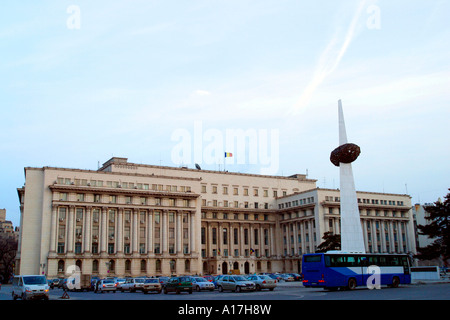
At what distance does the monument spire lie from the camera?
160ft

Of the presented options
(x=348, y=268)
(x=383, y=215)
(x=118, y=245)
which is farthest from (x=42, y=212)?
(x=383, y=215)

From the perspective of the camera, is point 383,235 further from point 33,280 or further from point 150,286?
point 33,280

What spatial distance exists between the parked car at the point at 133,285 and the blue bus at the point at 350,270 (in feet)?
57.7

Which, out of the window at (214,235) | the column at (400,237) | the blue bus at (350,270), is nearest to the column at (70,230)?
→ the window at (214,235)

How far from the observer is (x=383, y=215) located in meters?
106

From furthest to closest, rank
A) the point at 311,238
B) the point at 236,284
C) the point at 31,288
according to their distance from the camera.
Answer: the point at 311,238
the point at 236,284
the point at 31,288

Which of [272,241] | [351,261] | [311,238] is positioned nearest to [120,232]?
[272,241]

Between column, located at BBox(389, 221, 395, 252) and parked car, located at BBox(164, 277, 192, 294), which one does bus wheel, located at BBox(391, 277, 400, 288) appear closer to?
parked car, located at BBox(164, 277, 192, 294)

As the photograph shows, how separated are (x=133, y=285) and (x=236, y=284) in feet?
41.4

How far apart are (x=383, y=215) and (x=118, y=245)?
57.4 m

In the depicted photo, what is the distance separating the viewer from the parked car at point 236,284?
137 ft

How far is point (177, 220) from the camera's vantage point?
301ft
